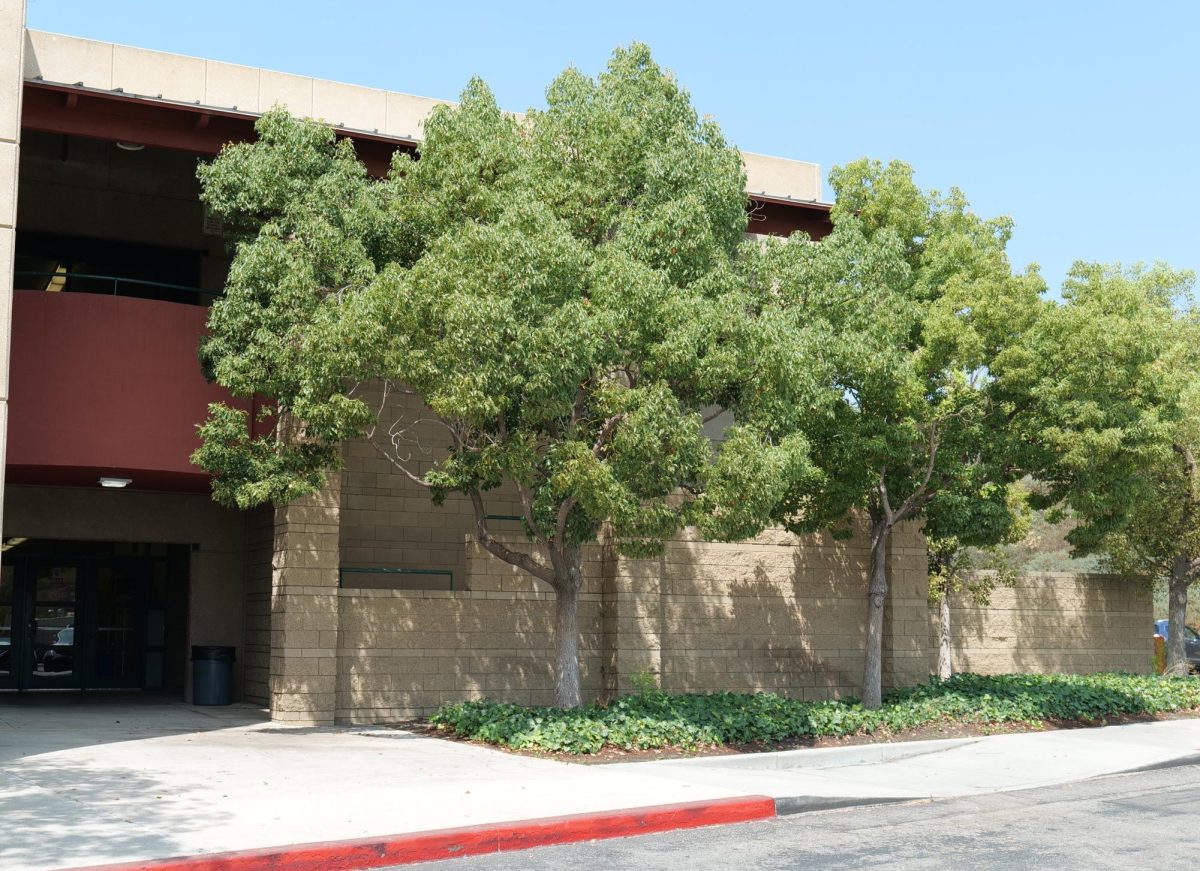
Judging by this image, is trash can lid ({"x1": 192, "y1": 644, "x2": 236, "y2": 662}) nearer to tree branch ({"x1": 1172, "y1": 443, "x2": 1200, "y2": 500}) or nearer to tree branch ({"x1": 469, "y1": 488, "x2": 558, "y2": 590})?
tree branch ({"x1": 469, "y1": 488, "x2": 558, "y2": 590})

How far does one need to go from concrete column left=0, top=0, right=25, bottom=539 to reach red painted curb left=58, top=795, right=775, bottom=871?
646 centimetres

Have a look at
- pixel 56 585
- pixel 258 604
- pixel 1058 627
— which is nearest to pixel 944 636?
pixel 1058 627

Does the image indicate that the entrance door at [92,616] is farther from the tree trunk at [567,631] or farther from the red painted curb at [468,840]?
the red painted curb at [468,840]

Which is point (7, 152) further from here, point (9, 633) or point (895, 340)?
point (9, 633)

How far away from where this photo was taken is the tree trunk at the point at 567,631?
1717cm

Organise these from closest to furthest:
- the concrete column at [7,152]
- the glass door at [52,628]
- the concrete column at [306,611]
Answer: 1. the concrete column at [7,152]
2. the concrete column at [306,611]
3. the glass door at [52,628]

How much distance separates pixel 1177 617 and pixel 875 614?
8725 millimetres

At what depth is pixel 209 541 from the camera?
22.4 m

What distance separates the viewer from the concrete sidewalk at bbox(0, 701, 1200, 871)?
9.66 metres

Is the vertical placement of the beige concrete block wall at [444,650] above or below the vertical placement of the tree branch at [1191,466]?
below

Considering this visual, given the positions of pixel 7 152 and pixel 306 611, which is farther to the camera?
pixel 306 611

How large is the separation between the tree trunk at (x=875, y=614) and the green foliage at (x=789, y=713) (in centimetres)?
39

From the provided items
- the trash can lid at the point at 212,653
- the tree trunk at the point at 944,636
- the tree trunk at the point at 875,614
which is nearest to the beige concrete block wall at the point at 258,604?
the trash can lid at the point at 212,653

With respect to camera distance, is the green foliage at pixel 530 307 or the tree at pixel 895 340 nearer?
the green foliage at pixel 530 307
